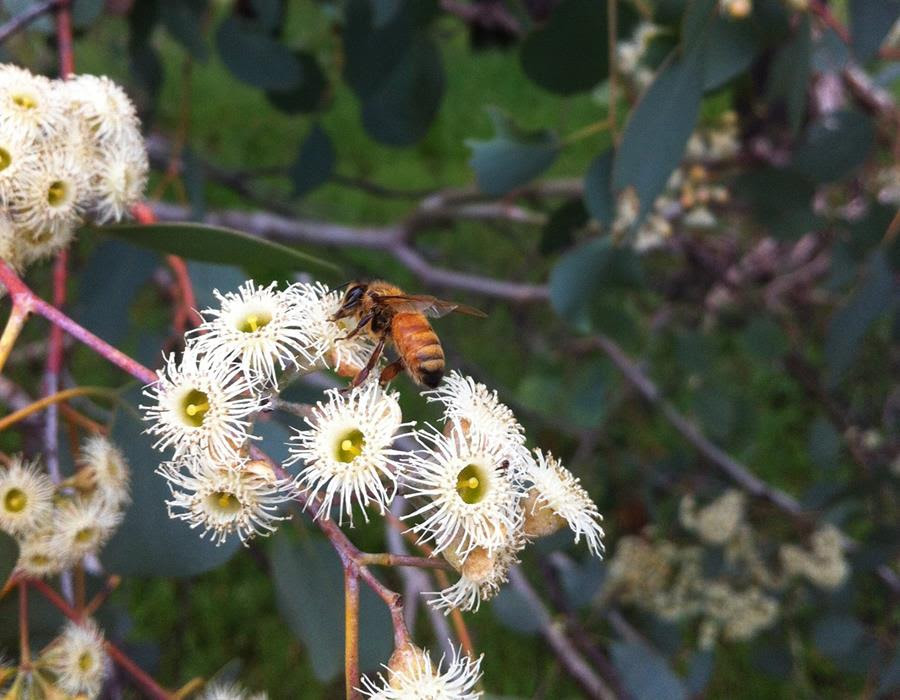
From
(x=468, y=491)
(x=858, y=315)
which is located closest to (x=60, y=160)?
(x=468, y=491)

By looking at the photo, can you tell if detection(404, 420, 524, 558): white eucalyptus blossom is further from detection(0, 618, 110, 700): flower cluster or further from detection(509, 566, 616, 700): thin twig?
detection(509, 566, 616, 700): thin twig

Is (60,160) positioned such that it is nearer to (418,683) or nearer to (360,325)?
(360,325)

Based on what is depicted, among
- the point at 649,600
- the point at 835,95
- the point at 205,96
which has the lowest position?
the point at 205,96

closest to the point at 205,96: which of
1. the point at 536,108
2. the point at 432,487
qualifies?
the point at 536,108

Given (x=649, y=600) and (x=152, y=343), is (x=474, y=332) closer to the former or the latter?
(x=649, y=600)

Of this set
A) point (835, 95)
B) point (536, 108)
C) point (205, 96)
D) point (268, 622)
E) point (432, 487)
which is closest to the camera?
point (432, 487)

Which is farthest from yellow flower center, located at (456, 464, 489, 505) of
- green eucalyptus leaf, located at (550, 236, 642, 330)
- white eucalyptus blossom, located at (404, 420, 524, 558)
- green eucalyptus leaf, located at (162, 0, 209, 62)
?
green eucalyptus leaf, located at (162, 0, 209, 62)
